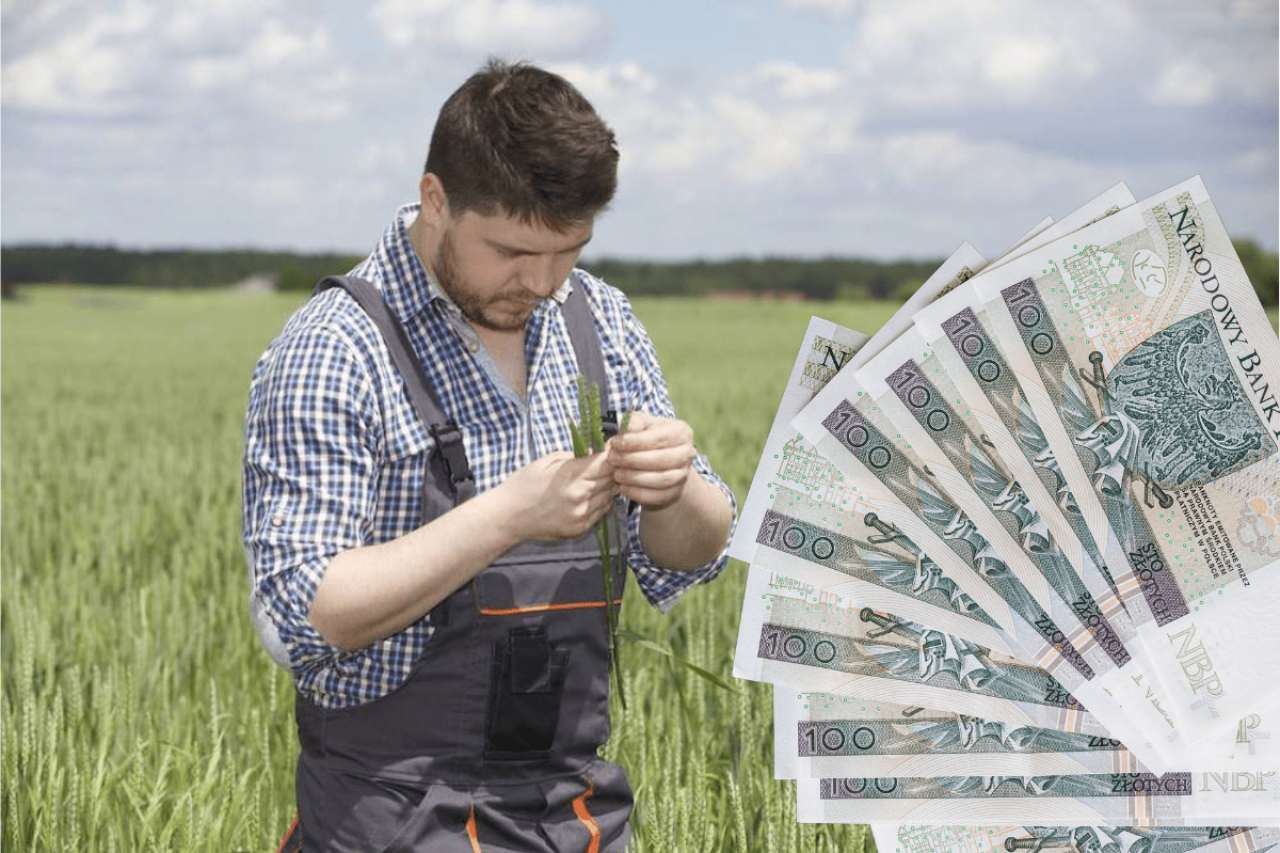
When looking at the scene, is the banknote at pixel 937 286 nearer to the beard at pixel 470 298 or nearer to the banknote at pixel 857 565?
the banknote at pixel 857 565

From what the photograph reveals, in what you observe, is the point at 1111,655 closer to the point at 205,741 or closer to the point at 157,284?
the point at 205,741

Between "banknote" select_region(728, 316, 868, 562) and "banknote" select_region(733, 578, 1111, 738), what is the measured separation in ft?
0.14

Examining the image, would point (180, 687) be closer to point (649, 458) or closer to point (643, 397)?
point (643, 397)

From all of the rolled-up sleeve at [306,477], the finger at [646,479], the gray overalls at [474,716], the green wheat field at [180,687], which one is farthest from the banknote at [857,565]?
the green wheat field at [180,687]

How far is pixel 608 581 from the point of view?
4.67 ft

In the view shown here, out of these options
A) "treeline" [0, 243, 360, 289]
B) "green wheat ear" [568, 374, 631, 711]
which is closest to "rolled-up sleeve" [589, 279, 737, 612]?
"green wheat ear" [568, 374, 631, 711]

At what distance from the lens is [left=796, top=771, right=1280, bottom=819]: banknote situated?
109cm

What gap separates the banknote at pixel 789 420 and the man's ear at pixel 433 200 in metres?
0.52

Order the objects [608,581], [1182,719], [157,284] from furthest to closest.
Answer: [157,284]
[608,581]
[1182,719]

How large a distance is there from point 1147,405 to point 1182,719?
272mm

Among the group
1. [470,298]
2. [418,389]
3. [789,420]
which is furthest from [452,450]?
[789,420]

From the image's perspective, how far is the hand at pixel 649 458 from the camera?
4.29 feet

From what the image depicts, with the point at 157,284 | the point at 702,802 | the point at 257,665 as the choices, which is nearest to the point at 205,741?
the point at 257,665

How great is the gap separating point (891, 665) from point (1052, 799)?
0.19 m
